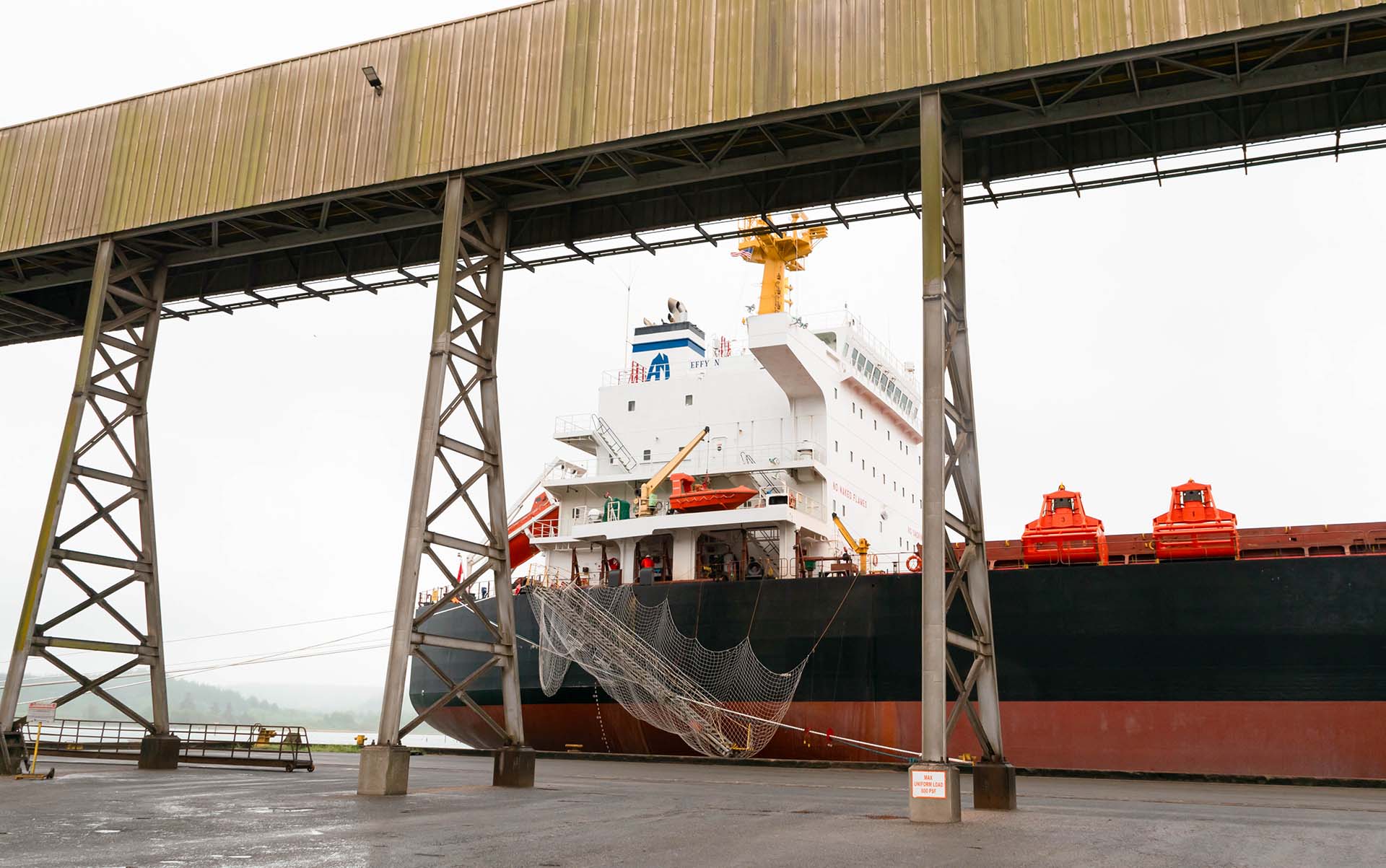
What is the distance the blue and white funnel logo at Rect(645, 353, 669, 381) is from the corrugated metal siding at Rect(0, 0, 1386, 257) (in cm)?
1791

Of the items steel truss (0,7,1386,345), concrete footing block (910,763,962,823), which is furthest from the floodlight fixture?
concrete footing block (910,763,962,823)

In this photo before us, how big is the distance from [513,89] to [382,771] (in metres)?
10.7

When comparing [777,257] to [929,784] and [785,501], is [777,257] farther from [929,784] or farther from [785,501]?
[929,784]

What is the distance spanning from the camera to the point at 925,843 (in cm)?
972

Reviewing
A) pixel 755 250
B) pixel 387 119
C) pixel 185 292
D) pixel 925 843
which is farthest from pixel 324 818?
pixel 755 250

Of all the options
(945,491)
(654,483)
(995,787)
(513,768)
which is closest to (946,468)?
(945,491)

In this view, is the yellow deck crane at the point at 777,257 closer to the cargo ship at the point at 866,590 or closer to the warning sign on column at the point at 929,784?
the cargo ship at the point at 866,590

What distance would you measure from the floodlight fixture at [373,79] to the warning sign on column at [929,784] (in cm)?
1375

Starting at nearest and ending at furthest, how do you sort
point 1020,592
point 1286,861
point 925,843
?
1. point 1286,861
2. point 925,843
3. point 1020,592

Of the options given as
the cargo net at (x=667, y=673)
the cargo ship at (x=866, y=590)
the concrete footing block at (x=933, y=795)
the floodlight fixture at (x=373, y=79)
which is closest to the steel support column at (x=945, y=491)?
the concrete footing block at (x=933, y=795)

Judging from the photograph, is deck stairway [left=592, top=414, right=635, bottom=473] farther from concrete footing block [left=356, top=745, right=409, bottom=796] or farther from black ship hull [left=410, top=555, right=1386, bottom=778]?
concrete footing block [left=356, top=745, right=409, bottom=796]

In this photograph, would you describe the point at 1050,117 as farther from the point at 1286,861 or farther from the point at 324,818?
the point at 324,818

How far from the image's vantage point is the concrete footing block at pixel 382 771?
14477 mm

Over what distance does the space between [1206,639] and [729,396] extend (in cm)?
1573
